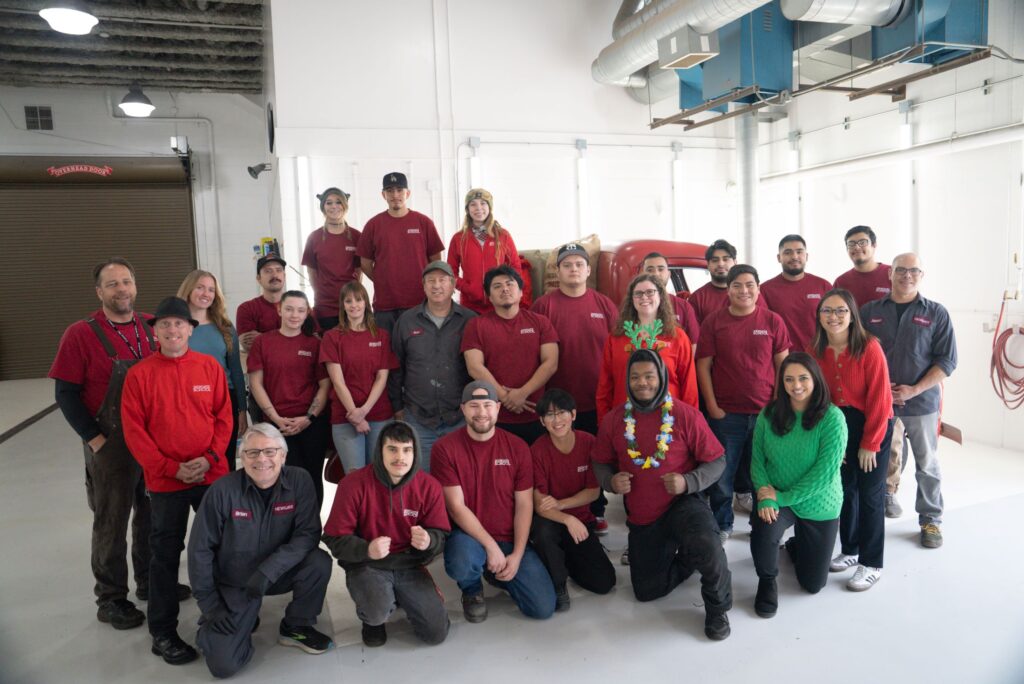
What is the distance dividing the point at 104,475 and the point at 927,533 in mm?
4784

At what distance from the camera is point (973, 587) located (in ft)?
12.3

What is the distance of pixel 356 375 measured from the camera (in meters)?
4.11

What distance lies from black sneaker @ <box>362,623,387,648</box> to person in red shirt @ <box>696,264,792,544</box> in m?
2.12

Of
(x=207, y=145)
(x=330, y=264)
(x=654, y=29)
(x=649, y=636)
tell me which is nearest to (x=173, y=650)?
(x=649, y=636)

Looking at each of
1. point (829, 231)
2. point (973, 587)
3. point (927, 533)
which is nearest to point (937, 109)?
point (829, 231)

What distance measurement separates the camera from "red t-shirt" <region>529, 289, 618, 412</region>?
430 centimetres

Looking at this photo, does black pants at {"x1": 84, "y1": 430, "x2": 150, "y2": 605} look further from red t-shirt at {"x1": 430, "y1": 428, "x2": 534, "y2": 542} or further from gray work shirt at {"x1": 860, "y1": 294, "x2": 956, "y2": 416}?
gray work shirt at {"x1": 860, "y1": 294, "x2": 956, "y2": 416}

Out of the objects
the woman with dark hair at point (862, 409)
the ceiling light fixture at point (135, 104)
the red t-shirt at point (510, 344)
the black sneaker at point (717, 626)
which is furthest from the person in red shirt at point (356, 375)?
the ceiling light fixture at point (135, 104)

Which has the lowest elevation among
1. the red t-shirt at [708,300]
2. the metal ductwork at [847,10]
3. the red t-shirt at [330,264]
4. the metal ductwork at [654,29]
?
the red t-shirt at [708,300]

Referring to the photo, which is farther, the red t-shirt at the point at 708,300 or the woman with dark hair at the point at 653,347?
the red t-shirt at the point at 708,300

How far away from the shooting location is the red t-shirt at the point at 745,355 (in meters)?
4.15

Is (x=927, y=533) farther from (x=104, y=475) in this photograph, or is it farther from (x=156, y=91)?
(x=156, y=91)

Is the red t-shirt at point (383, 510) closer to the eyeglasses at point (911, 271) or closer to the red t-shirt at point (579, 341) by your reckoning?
the red t-shirt at point (579, 341)

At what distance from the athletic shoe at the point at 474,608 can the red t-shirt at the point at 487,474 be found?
0.32 meters
